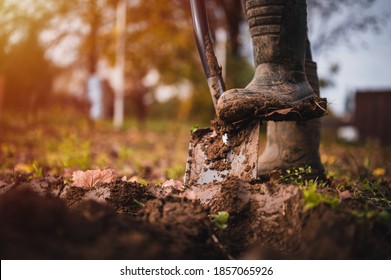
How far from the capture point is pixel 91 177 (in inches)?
76.4

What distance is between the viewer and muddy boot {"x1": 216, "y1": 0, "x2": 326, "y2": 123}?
1867 millimetres

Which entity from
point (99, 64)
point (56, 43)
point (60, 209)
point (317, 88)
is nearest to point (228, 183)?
point (60, 209)

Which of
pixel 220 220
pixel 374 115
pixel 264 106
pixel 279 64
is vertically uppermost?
pixel 279 64

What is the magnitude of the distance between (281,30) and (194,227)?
4.21 feet

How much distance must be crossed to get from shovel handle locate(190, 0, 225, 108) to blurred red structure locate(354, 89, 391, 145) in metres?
8.62

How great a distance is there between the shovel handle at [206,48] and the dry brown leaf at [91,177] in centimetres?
71

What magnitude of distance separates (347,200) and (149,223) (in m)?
0.72

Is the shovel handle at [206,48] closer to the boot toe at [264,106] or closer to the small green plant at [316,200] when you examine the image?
the boot toe at [264,106]

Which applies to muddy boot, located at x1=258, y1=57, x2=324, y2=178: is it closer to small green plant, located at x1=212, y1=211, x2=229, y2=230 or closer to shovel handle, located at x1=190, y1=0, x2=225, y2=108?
shovel handle, located at x1=190, y1=0, x2=225, y2=108

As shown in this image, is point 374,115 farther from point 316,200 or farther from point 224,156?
point 316,200

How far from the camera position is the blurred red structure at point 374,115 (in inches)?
380

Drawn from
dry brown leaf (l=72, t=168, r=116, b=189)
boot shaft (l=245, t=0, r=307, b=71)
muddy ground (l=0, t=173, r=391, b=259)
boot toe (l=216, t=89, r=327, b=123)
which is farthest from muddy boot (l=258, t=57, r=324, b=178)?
dry brown leaf (l=72, t=168, r=116, b=189)

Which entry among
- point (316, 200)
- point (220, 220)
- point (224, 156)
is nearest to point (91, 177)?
point (224, 156)
